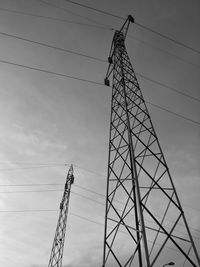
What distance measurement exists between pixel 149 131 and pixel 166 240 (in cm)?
448

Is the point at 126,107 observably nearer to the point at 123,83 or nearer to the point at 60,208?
the point at 123,83

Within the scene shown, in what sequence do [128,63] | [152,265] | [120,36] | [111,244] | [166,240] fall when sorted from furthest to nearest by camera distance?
[120,36]
[128,63]
[111,244]
[166,240]
[152,265]

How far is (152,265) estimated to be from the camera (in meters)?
5.38

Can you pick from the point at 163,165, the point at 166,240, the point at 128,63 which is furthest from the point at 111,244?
the point at 128,63

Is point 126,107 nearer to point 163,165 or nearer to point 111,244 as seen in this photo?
point 163,165

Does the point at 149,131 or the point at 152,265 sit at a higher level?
the point at 149,131

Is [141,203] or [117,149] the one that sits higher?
[117,149]

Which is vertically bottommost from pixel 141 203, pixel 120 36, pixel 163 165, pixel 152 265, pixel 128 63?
pixel 152 265

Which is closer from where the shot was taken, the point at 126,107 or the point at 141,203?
the point at 141,203

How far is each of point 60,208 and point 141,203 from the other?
Result: 755 inches

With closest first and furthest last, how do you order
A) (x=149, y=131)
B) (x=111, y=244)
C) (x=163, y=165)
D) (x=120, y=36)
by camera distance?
(x=111, y=244)
(x=163, y=165)
(x=149, y=131)
(x=120, y=36)

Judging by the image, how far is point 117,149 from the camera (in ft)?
31.5

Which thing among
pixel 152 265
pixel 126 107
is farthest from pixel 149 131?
pixel 152 265

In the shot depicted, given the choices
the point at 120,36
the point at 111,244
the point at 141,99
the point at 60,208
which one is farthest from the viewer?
the point at 60,208
